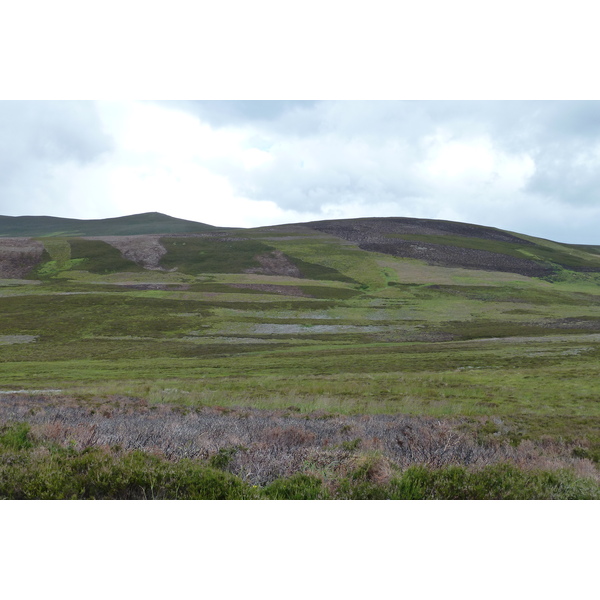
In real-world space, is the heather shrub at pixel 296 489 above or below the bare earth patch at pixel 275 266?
below

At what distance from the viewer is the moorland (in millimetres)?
7809

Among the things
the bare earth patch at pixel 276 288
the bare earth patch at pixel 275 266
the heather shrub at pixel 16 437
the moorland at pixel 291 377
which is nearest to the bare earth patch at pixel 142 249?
the moorland at pixel 291 377

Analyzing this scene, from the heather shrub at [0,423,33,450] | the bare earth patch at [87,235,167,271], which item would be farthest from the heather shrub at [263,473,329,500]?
the bare earth patch at [87,235,167,271]

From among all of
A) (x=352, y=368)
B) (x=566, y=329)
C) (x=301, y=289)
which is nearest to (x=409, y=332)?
(x=566, y=329)

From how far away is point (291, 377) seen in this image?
3222cm

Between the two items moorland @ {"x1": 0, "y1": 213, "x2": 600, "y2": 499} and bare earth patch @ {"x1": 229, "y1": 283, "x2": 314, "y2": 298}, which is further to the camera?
bare earth patch @ {"x1": 229, "y1": 283, "x2": 314, "y2": 298}

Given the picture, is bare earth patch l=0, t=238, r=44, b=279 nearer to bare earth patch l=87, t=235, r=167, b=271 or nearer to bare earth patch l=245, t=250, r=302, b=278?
bare earth patch l=87, t=235, r=167, b=271

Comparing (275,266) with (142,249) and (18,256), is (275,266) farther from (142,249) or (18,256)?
(18,256)

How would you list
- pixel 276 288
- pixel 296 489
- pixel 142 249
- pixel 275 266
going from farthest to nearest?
pixel 142 249, pixel 275 266, pixel 276 288, pixel 296 489

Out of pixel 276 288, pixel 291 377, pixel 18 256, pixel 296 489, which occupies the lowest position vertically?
pixel 291 377

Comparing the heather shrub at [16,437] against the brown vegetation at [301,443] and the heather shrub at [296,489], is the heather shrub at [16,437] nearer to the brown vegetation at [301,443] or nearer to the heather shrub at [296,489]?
the brown vegetation at [301,443]

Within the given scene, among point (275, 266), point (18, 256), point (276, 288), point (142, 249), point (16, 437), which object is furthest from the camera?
point (142, 249)

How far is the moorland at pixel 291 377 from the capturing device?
7809mm

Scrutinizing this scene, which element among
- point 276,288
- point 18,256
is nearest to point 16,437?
point 276,288
